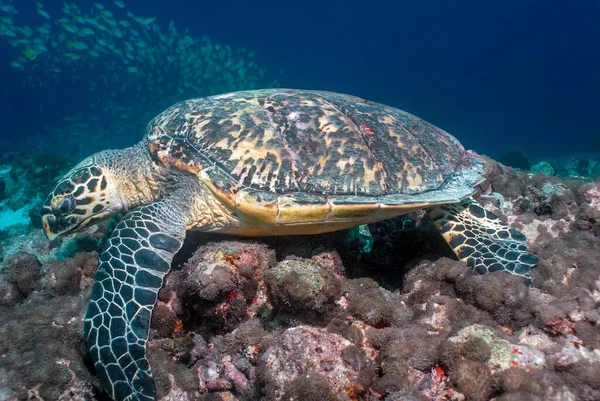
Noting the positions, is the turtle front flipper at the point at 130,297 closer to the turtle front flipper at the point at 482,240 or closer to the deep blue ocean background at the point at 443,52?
the turtle front flipper at the point at 482,240

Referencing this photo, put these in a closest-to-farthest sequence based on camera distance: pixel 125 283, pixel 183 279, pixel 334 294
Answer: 1. pixel 334 294
2. pixel 125 283
3. pixel 183 279

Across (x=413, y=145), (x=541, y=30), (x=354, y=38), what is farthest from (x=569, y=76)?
(x=413, y=145)

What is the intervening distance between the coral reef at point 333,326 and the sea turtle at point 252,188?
241 millimetres

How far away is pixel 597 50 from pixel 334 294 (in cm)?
11960

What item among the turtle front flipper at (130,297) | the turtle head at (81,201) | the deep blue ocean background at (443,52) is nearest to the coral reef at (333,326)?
the turtle front flipper at (130,297)

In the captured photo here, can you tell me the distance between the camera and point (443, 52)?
92.2m

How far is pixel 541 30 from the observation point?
296ft

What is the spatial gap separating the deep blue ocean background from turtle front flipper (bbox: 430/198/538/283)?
50097 mm

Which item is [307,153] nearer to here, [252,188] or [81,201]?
[252,188]

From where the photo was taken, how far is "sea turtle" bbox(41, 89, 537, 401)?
2.61m

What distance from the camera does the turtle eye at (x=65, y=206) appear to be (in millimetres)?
3635

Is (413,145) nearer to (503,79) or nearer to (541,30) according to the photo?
(503,79)

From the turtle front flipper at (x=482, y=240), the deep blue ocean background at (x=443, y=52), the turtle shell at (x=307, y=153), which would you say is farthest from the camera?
the deep blue ocean background at (x=443, y=52)

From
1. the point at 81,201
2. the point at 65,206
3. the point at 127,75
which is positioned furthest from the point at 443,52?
the point at 65,206
